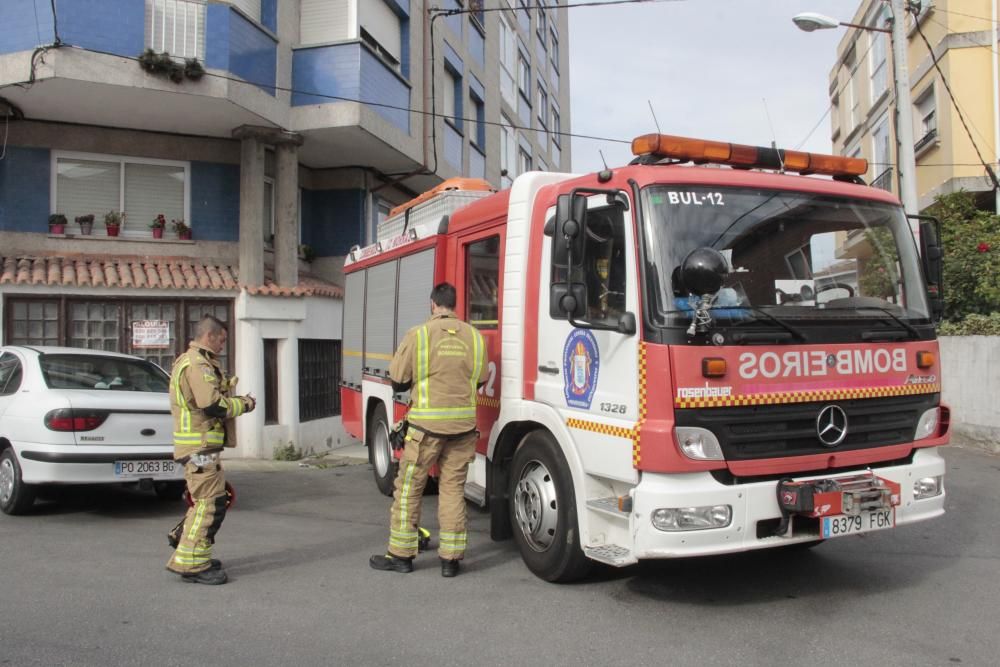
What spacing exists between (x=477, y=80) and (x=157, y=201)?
29.8 ft

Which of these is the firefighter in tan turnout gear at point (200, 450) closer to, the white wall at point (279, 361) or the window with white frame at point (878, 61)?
the white wall at point (279, 361)

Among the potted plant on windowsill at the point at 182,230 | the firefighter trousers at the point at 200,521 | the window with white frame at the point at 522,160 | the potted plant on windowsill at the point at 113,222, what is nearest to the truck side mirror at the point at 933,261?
the firefighter trousers at the point at 200,521

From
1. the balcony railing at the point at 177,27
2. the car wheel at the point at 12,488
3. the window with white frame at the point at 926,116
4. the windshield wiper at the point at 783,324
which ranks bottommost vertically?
the car wheel at the point at 12,488

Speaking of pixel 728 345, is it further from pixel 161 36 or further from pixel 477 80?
pixel 477 80

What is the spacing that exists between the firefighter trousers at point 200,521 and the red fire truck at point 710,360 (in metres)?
1.83

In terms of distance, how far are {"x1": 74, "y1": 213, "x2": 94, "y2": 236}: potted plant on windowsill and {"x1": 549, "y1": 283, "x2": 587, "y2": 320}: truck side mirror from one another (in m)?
9.60

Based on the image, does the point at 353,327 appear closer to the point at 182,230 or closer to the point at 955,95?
the point at 182,230

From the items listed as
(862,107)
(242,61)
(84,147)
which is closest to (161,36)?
(242,61)

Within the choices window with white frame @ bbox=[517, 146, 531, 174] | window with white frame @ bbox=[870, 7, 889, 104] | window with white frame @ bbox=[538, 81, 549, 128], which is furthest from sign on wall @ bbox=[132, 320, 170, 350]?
window with white frame @ bbox=[538, 81, 549, 128]

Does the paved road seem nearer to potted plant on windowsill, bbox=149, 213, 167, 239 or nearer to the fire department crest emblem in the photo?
the fire department crest emblem

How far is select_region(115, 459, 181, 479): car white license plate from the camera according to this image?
263 inches

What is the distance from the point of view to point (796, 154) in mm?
5020

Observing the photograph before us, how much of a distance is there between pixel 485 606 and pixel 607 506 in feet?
2.95

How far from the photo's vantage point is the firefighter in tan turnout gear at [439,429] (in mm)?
5039
